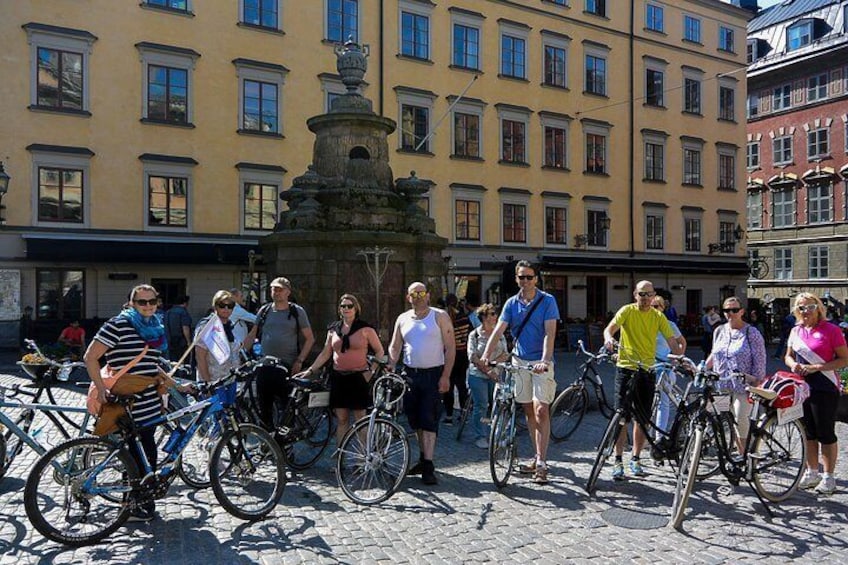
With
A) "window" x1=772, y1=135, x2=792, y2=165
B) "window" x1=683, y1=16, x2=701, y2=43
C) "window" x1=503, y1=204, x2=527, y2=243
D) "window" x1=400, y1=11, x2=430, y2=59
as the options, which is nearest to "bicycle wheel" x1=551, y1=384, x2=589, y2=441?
"window" x1=400, y1=11, x2=430, y2=59

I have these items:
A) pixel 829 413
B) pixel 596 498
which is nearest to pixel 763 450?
pixel 829 413

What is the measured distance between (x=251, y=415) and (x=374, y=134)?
7.45m

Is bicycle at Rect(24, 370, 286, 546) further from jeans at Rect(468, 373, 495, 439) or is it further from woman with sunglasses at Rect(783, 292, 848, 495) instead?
woman with sunglasses at Rect(783, 292, 848, 495)

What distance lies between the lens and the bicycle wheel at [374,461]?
680cm

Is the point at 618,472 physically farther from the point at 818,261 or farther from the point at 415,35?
the point at 818,261

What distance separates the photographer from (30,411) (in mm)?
6762

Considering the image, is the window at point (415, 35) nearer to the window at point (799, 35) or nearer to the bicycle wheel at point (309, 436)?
the bicycle wheel at point (309, 436)

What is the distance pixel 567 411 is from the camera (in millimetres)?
9664

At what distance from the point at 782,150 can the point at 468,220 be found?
90.2 ft

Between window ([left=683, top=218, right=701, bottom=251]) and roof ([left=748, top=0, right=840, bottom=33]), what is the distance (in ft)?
58.7

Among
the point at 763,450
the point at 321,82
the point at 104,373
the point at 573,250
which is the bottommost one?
the point at 763,450

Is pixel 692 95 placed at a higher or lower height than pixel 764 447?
higher

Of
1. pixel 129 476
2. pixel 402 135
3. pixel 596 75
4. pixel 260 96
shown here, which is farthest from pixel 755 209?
pixel 129 476

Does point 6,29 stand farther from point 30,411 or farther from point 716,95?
point 716,95
